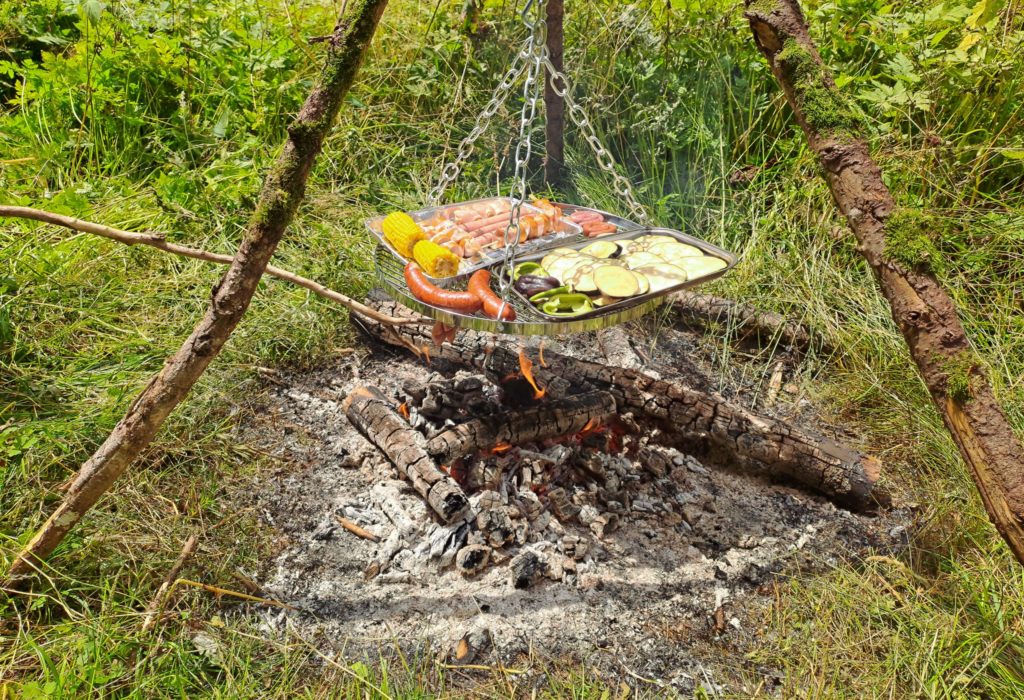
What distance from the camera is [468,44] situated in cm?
565

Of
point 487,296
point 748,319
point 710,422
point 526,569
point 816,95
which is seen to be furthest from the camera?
point 748,319

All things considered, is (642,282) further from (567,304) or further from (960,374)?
(960,374)

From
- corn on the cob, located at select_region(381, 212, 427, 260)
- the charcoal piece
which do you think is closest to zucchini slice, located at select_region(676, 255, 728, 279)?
corn on the cob, located at select_region(381, 212, 427, 260)

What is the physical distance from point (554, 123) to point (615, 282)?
280 cm

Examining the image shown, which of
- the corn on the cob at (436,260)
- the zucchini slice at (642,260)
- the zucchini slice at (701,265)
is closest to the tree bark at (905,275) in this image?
the zucchini slice at (701,265)

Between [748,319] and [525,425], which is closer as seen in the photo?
[525,425]

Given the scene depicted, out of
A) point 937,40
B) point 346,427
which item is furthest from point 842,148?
point 937,40

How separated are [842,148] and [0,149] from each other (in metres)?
5.07

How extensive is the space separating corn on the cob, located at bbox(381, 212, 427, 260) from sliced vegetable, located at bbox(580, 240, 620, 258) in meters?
0.66

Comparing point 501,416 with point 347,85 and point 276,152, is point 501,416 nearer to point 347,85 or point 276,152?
point 347,85

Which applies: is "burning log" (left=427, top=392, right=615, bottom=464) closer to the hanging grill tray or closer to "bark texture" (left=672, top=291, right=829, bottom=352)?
the hanging grill tray

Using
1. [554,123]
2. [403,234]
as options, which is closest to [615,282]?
[403,234]

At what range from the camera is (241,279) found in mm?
2406

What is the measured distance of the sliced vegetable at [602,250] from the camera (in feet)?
9.97
